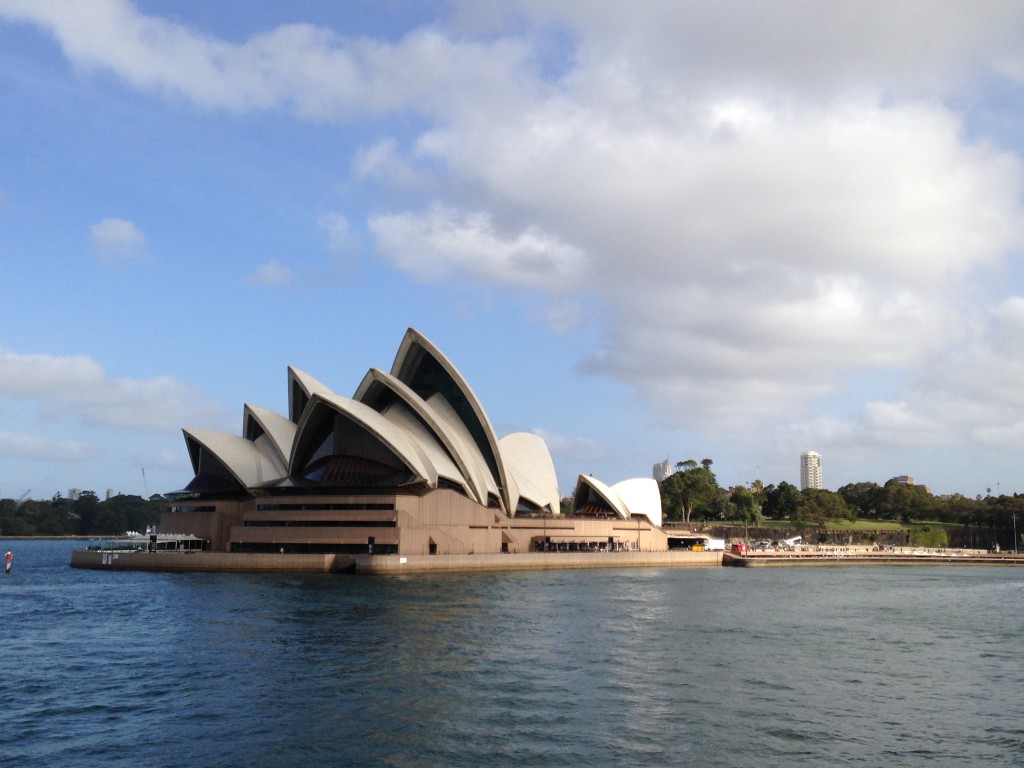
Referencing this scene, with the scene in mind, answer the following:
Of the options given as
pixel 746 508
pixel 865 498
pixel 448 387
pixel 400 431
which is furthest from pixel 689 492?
pixel 400 431

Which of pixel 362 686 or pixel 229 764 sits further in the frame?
pixel 362 686

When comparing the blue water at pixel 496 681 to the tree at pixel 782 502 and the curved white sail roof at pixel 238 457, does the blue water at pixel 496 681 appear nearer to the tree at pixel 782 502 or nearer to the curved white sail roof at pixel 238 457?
the curved white sail roof at pixel 238 457

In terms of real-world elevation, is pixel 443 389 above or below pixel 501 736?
above

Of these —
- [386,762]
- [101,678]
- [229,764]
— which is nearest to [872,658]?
[386,762]

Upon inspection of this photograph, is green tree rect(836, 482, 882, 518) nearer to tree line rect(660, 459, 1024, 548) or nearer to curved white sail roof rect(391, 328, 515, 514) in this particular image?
tree line rect(660, 459, 1024, 548)

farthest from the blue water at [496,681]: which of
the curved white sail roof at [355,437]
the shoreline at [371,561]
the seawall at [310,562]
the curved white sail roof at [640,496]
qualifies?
the curved white sail roof at [640,496]

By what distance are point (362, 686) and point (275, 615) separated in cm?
1450

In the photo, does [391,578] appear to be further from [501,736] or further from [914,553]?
[914,553]

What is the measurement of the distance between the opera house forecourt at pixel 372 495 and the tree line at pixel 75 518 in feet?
374

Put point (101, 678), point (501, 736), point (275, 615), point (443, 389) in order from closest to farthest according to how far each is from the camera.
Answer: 1. point (501, 736)
2. point (101, 678)
3. point (275, 615)
4. point (443, 389)

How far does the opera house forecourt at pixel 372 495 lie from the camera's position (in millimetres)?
62812

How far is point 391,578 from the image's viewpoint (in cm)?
5600

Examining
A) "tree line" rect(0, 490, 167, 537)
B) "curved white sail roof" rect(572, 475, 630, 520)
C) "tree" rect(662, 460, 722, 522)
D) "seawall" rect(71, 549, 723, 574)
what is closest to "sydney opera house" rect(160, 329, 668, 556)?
"seawall" rect(71, 549, 723, 574)

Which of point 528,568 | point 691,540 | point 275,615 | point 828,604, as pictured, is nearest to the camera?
point 275,615
